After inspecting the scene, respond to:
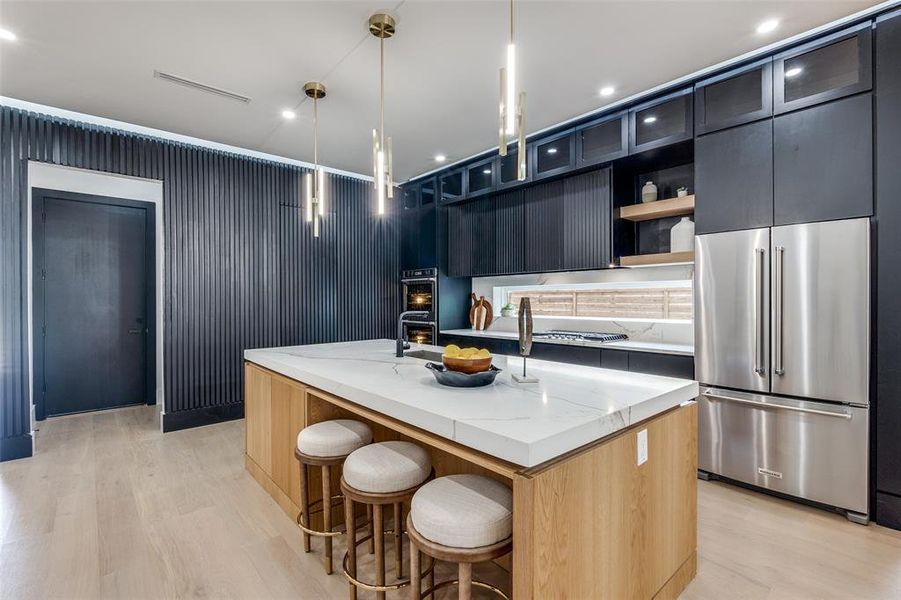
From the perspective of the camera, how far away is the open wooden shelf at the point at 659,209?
11.0 ft

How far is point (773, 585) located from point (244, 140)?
5003 millimetres

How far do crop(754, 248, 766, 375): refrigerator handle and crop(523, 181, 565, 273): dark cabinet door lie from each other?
64.1 inches

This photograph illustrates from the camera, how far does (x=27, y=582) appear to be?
1.87 meters

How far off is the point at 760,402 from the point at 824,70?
2047 millimetres

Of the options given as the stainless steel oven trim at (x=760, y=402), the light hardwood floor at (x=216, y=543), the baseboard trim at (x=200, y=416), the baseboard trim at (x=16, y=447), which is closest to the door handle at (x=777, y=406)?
the stainless steel oven trim at (x=760, y=402)

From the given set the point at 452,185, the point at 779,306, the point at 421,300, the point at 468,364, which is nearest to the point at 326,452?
the point at 468,364

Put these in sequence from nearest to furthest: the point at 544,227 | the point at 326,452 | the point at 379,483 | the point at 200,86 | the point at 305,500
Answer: the point at 379,483 < the point at 326,452 < the point at 305,500 < the point at 200,86 < the point at 544,227

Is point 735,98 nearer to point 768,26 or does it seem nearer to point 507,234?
point 768,26

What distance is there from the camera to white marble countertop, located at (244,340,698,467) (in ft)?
Result: 3.81

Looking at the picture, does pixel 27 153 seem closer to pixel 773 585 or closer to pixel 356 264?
pixel 356 264

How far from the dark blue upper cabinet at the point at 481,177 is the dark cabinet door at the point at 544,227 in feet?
1.47

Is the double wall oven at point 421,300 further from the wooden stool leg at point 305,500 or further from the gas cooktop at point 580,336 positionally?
the wooden stool leg at point 305,500

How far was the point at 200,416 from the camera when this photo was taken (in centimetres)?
422

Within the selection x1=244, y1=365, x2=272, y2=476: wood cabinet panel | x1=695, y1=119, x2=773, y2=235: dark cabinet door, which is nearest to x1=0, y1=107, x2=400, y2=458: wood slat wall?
x1=244, y1=365, x2=272, y2=476: wood cabinet panel
